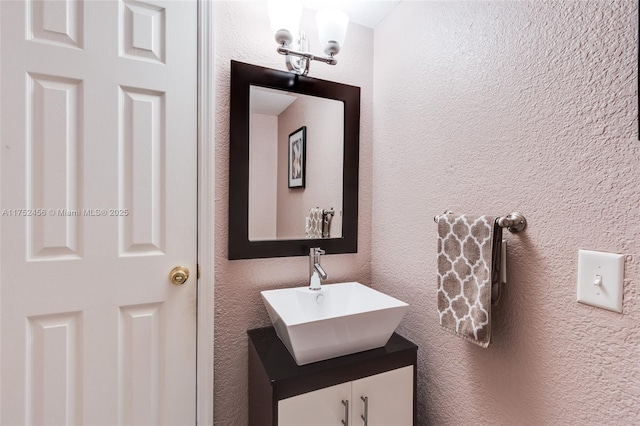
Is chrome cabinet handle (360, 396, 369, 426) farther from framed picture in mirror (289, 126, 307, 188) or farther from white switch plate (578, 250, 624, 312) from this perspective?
framed picture in mirror (289, 126, 307, 188)

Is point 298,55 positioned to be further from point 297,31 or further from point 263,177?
point 263,177

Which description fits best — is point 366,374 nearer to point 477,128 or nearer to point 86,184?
point 477,128

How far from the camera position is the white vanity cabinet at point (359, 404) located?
969mm

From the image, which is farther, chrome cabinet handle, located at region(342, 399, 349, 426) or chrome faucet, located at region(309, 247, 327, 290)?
chrome faucet, located at region(309, 247, 327, 290)

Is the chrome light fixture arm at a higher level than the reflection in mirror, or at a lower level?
higher

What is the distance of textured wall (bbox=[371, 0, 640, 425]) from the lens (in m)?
0.69

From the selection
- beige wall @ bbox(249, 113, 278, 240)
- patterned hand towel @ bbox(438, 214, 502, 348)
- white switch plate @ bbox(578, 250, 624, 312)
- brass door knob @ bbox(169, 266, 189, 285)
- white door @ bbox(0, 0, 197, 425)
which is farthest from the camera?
beige wall @ bbox(249, 113, 278, 240)

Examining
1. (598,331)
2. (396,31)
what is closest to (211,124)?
(396,31)

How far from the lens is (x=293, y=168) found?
4.50ft

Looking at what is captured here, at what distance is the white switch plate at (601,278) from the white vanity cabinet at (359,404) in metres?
0.65

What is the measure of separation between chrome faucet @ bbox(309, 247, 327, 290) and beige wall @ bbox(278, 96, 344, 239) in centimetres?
10

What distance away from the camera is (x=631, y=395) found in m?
0.67

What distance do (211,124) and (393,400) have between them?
1.26 meters

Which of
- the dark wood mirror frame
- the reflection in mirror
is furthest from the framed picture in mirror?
the dark wood mirror frame
